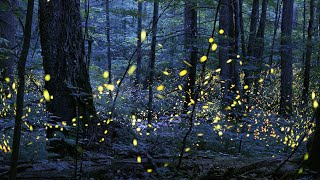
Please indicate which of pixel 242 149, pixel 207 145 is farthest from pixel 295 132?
pixel 207 145

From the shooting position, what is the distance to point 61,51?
5.18m

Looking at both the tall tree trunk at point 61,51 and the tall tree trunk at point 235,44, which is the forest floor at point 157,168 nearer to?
the tall tree trunk at point 61,51

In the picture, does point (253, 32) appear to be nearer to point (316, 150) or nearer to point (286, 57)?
point (286, 57)

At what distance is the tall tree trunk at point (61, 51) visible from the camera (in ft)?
16.8

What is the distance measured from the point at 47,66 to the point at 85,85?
2.47 feet

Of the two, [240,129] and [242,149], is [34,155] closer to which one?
[242,149]

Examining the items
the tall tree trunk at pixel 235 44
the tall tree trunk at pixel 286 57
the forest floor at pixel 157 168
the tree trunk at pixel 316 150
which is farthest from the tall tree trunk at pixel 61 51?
the tall tree trunk at pixel 286 57

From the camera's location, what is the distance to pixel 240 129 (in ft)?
23.9

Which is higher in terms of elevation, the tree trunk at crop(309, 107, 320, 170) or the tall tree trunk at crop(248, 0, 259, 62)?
the tall tree trunk at crop(248, 0, 259, 62)

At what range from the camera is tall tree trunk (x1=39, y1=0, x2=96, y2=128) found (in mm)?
5113

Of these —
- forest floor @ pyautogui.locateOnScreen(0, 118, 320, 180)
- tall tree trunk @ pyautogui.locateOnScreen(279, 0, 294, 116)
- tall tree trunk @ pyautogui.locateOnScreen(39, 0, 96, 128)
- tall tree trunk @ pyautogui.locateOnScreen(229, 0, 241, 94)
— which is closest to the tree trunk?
forest floor @ pyautogui.locateOnScreen(0, 118, 320, 180)

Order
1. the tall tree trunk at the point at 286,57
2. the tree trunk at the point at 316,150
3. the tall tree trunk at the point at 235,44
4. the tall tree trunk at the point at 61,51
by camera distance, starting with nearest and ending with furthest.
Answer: the tree trunk at the point at 316,150
the tall tree trunk at the point at 61,51
the tall tree trunk at the point at 235,44
the tall tree trunk at the point at 286,57

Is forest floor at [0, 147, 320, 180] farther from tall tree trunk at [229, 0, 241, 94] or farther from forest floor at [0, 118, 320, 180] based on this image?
tall tree trunk at [229, 0, 241, 94]

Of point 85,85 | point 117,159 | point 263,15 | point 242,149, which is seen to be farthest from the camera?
point 263,15
